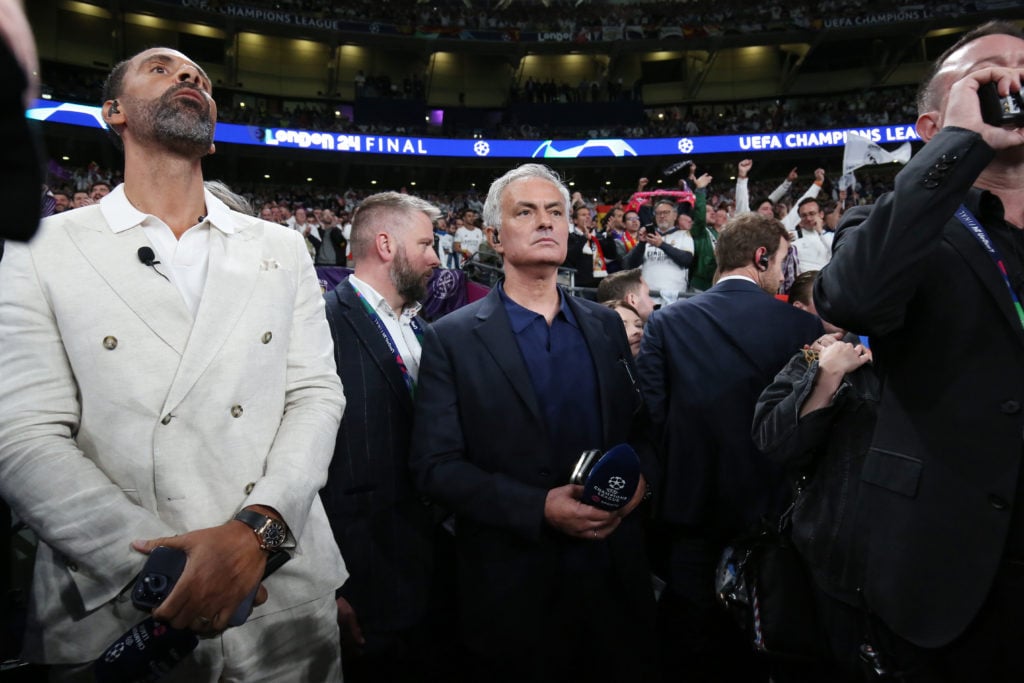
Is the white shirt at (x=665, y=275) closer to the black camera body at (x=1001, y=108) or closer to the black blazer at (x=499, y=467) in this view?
the black blazer at (x=499, y=467)

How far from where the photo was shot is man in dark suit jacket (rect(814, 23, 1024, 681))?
116cm

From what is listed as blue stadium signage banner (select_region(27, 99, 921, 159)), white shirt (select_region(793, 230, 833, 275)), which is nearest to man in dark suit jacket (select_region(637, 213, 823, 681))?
white shirt (select_region(793, 230, 833, 275))

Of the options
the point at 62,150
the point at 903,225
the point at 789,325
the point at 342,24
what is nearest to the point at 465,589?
the point at 903,225

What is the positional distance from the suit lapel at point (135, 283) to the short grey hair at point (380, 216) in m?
1.46

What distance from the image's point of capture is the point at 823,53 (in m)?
28.0

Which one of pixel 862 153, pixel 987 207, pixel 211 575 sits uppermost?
pixel 862 153

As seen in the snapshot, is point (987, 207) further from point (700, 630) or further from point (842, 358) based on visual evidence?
point (700, 630)

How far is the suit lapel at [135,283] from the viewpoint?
1365mm

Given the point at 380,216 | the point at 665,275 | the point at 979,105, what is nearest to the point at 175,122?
the point at 380,216

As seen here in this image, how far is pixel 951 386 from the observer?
4.03 ft

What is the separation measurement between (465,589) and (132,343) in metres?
1.21

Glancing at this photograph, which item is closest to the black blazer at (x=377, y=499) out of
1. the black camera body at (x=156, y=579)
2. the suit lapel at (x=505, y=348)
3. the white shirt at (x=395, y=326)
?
the white shirt at (x=395, y=326)

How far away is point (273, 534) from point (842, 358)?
155cm

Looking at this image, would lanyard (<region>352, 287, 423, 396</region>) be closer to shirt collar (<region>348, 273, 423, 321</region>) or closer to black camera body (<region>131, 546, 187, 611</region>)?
shirt collar (<region>348, 273, 423, 321</region>)
